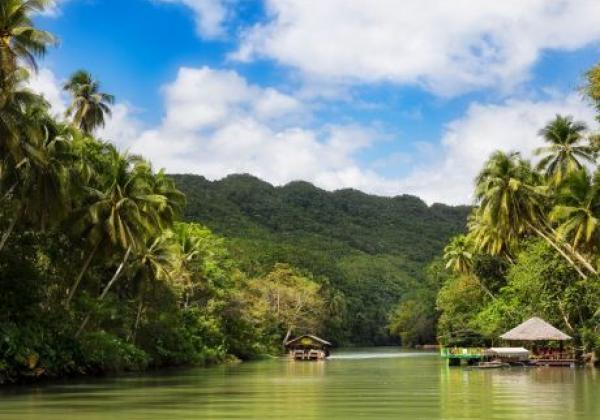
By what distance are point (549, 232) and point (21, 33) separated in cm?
3463

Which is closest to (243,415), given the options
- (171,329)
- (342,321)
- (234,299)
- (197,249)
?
(171,329)

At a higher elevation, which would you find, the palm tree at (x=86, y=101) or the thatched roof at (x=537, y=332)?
the palm tree at (x=86, y=101)

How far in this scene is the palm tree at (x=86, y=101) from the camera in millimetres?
45719

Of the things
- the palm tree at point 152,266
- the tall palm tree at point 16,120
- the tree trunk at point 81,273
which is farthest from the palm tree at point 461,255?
the tall palm tree at point 16,120

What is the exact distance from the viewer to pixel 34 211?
30.1m

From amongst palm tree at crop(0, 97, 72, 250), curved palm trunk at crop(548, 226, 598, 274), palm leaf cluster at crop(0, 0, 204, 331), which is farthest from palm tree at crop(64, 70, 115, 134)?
curved palm trunk at crop(548, 226, 598, 274)

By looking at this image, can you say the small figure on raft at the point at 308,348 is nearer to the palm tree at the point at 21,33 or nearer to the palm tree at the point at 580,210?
the palm tree at the point at 580,210

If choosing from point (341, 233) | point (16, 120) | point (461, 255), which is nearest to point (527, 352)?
point (461, 255)

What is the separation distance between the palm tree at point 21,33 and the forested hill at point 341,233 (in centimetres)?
5709

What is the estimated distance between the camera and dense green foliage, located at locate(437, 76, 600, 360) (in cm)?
3800

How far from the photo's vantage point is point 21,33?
2681cm

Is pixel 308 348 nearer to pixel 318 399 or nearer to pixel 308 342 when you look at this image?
pixel 308 342

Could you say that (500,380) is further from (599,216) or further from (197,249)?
(197,249)

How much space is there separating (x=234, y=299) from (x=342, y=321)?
43344mm
